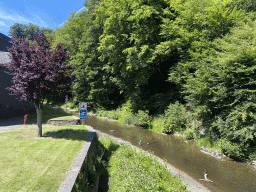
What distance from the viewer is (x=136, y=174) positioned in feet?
21.7

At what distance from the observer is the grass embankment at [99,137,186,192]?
6.06 metres

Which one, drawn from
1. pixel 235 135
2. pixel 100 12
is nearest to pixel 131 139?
pixel 235 135

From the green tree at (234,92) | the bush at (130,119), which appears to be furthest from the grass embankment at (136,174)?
the bush at (130,119)

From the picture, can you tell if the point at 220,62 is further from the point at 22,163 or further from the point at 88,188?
the point at 22,163

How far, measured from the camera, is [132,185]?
5977mm

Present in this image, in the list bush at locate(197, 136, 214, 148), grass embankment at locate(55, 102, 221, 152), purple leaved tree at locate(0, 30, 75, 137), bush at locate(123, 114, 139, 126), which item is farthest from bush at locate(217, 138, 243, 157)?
purple leaved tree at locate(0, 30, 75, 137)

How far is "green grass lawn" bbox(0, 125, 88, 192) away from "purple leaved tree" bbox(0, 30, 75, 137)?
4.93 feet

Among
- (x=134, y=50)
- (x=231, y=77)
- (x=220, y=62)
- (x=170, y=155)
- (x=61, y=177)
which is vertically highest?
(x=134, y=50)

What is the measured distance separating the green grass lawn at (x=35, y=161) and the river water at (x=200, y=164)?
17.7 ft

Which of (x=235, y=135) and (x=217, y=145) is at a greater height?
(x=235, y=135)

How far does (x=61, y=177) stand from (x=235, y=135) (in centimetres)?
911

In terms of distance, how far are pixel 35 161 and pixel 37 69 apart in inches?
184

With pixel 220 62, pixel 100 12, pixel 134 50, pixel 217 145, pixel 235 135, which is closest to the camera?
pixel 235 135

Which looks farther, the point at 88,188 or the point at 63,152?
the point at 63,152
